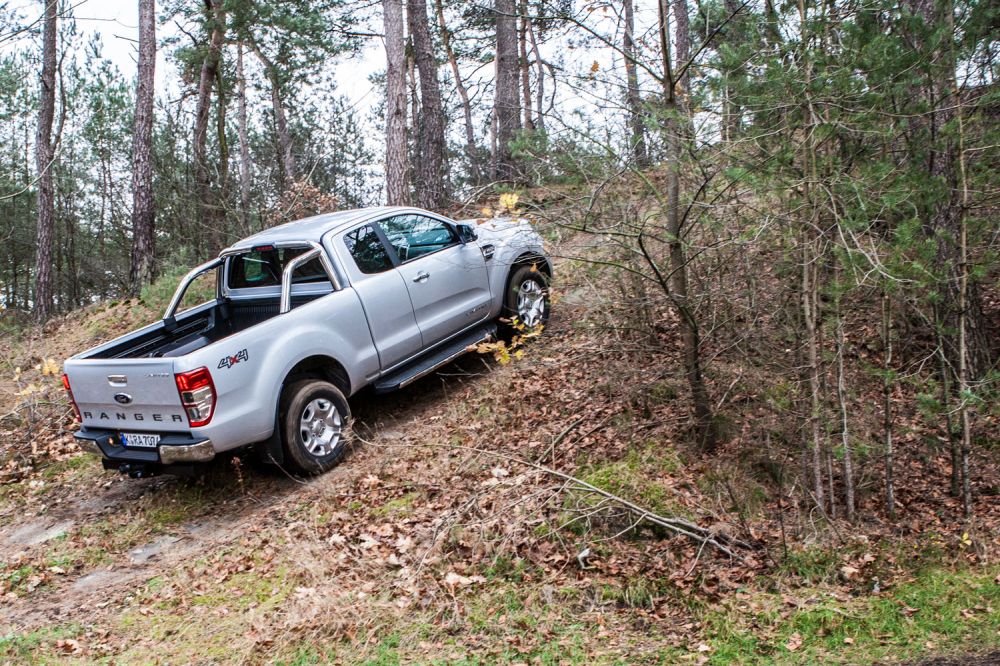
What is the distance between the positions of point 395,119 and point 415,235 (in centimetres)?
534

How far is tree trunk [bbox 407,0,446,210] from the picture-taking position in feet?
43.2

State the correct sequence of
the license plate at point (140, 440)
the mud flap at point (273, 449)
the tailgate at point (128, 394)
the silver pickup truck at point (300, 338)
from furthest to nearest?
the mud flap at point (273, 449) → the license plate at point (140, 440) → the silver pickup truck at point (300, 338) → the tailgate at point (128, 394)

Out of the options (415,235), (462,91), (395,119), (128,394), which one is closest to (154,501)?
(128,394)

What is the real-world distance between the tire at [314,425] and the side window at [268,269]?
1.14 metres

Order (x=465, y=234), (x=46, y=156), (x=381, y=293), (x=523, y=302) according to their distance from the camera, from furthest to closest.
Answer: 1. (x=46, y=156)
2. (x=523, y=302)
3. (x=465, y=234)
4. (x=381, y=293)

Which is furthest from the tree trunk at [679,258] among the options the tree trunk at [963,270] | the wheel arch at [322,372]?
the wheel arch at [322,372]

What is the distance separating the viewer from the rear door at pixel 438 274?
784 centimetres

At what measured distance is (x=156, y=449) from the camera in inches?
246

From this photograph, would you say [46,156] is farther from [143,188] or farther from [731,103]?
[731,103]

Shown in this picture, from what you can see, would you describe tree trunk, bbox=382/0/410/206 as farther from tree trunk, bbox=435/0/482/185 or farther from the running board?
tree trunk, bbox=435/0/482/185

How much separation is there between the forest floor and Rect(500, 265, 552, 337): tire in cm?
105

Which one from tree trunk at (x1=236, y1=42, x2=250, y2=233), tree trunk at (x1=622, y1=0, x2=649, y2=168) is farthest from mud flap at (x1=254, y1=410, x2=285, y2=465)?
tree trunk at (x1=236, y1=42, x2=250, y2=233)

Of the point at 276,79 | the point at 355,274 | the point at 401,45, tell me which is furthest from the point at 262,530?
the point at 276,79

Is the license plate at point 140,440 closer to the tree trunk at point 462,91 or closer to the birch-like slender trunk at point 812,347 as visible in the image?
the birch-like slender trunk at point 812,347
